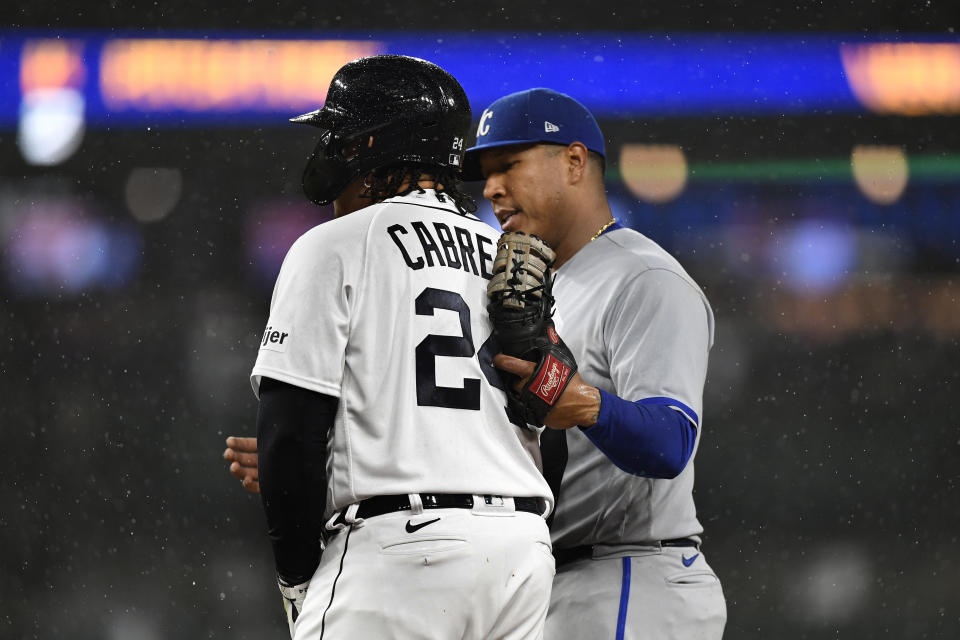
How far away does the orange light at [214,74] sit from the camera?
3916 mm

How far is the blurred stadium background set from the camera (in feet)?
12.5

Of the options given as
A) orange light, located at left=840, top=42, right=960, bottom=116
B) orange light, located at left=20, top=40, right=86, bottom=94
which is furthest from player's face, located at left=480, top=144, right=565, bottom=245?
orange light, located at left=20, top=40, right=86, bottom=94

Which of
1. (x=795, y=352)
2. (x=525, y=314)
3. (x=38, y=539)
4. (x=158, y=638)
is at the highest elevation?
(x=525, y=314)

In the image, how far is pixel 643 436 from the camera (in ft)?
4.86

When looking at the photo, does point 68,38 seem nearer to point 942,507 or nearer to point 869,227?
point 869,227

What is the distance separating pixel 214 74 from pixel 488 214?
1.31 meters

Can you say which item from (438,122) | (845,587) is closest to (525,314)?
(438,122)

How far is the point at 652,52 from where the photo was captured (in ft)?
12.6

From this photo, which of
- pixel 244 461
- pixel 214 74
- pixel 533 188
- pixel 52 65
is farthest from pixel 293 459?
pixel 52 65

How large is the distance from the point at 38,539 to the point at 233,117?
1.96 m

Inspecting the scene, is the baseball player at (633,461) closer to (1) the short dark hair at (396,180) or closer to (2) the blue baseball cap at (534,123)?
(2) the blue baseball cap at (534,123)

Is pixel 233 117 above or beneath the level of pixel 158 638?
above

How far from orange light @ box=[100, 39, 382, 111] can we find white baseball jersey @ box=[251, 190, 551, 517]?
2809mm

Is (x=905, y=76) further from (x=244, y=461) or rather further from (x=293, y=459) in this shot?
(x=293, y=459)
